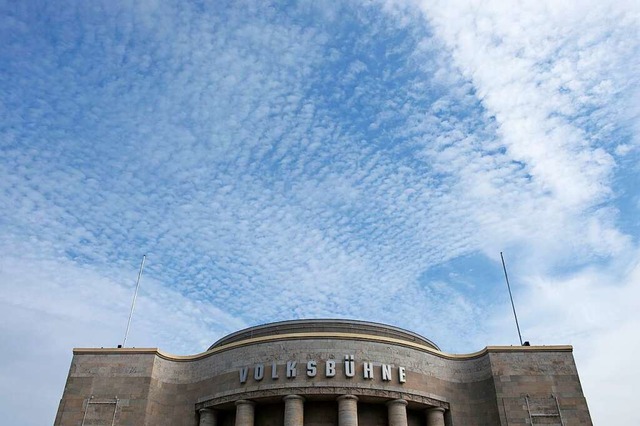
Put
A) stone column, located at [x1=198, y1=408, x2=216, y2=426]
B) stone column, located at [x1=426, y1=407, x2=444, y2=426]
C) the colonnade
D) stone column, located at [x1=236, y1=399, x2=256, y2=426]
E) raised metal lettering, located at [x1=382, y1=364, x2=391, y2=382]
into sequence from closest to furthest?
the colonnade → stone column, located at [x1=236, y1=399, x2=256, y2=426] → raised metal lettering, located at [x1=382, y1=364, x2=391, y2=382] → stone column, located at [x1=426, y1=407, x2=444, y2=426] → stone column, located at [x1=198, y1=408, x2=216, y2=426]

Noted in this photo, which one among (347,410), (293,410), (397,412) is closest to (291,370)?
(293,410)

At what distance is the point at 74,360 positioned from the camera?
141 feet

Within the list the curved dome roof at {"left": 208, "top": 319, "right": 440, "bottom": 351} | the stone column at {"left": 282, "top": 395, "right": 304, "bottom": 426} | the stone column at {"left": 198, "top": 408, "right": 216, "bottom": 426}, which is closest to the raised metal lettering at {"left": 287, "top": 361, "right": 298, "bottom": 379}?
the stone column at {"left": 282, "top": 395, "right": 304, "bottom": 426}

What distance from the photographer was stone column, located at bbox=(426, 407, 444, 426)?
130 feet

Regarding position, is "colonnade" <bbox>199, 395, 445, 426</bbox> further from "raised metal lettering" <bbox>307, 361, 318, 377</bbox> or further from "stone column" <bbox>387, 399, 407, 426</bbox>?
"raised metal lettering" <bbox>307, 361, 318, 377</bbox>

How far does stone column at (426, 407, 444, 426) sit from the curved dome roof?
580 cm

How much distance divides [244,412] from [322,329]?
8498 millimetres

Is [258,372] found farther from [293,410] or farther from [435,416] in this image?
[435,416]

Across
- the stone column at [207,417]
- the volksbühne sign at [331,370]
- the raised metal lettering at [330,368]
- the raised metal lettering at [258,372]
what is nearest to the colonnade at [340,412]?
the volksbühne sign at [331,370]

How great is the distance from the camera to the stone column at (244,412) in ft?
126

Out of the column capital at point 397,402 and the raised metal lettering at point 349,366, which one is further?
the column capital at point 397,402

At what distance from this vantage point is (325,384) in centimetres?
3797

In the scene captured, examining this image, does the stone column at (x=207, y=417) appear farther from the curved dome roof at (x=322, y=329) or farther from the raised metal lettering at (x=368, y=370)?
the raised metal lettering at (x=368, y=370)

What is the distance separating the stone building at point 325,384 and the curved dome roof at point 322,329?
0.30 ft
